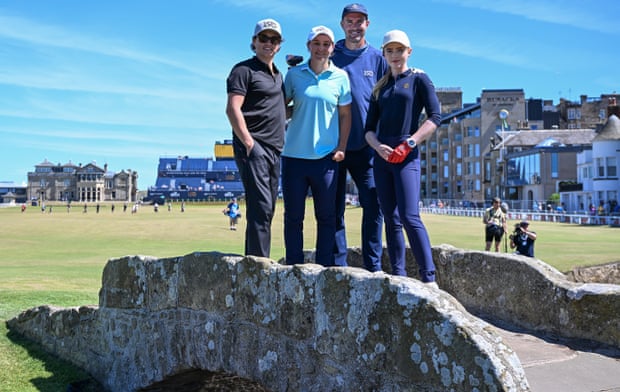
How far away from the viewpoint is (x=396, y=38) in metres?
5.28

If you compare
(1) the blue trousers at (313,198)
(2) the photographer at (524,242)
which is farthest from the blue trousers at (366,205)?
(2) the photographer at (524,242)

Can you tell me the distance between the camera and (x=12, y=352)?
784 centimetres

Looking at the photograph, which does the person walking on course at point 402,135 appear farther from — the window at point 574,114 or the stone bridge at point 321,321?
the window at point 574,114

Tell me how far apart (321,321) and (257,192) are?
1.67 meters

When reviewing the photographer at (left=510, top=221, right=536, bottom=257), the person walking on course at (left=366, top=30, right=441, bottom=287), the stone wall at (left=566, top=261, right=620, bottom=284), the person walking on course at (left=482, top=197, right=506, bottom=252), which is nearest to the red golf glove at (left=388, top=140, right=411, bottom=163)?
the person walking on course at (left=366, top=30, right=441, bottom=287)

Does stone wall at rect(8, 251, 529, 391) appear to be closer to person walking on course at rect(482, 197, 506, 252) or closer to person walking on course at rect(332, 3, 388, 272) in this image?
person walking on course at rect(332, 3, 388, 272)

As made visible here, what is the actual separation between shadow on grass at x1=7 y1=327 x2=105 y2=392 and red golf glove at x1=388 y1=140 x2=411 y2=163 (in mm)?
4186

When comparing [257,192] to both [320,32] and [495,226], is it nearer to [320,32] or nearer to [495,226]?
[320,32]

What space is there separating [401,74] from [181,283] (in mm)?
2731

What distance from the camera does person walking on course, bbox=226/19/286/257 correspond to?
5258mm

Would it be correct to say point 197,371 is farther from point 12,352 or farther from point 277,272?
point 12,352

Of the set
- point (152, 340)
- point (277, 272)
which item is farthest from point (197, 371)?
point (277, 272)

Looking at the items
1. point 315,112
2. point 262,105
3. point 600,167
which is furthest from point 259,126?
point 600,167

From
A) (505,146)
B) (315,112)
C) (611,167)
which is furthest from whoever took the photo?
(505,146)
